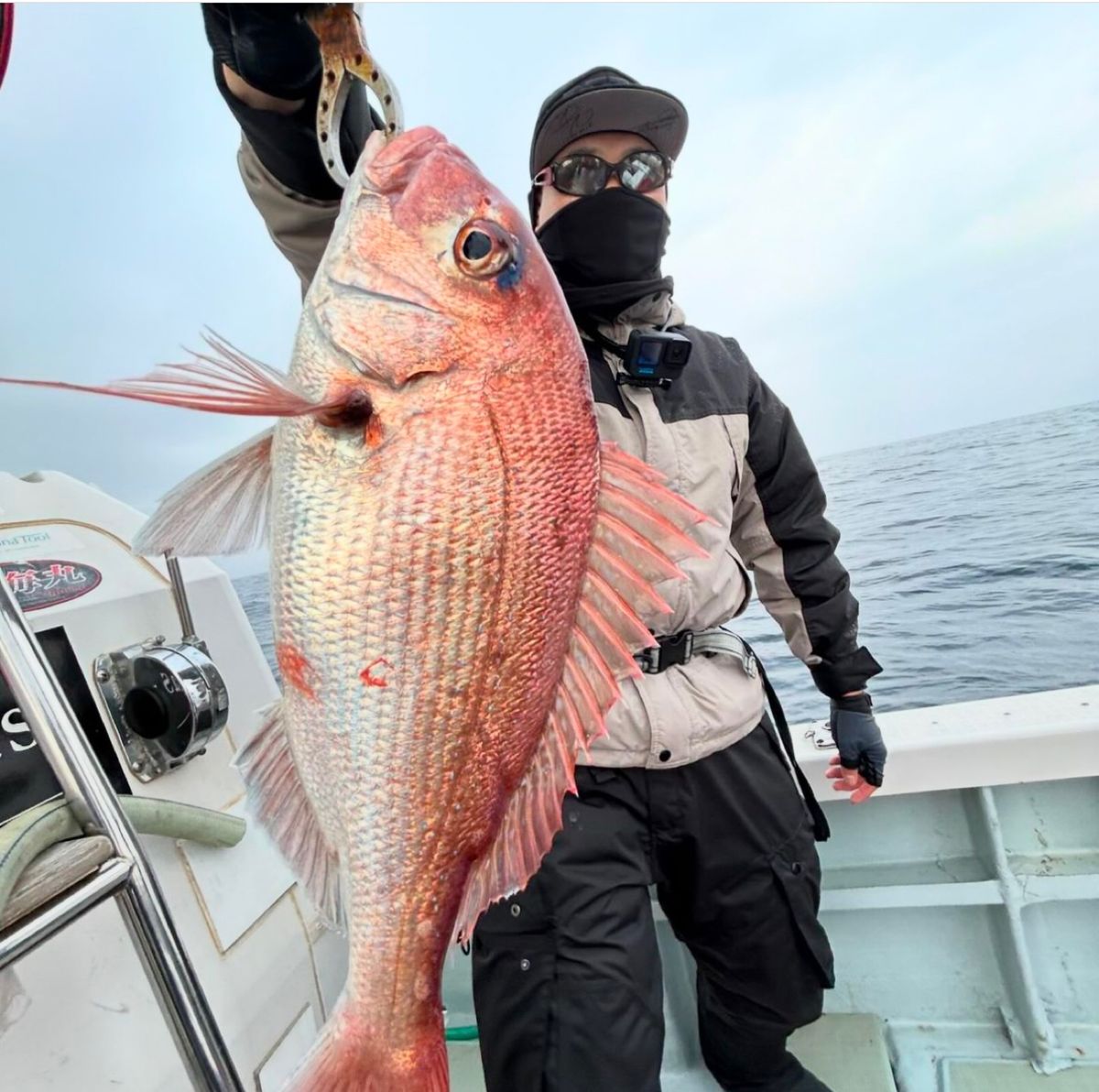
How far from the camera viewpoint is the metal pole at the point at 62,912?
3.42 feet

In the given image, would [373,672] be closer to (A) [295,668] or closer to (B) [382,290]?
(A) [295,668]

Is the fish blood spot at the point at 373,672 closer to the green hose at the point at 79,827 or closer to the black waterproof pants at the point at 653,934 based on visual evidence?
the green hose at the point at 79,827

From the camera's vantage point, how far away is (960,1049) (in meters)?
2.44

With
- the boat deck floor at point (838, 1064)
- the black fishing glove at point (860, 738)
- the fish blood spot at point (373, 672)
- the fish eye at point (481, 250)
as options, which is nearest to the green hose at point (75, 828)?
the fish blood spot at point (373, 672)

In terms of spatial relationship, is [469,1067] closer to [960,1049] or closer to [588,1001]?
[588,1001]

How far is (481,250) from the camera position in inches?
42.6

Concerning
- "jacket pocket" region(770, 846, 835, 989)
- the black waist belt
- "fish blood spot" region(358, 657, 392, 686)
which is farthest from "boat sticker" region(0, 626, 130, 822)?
"jacket pocket" region(770, 846, 835, 989)

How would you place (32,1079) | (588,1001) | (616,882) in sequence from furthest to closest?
1. (616,882)
2. (588,1001)
3. (32,1079)

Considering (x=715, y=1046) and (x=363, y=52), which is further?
(x=715, y=1046)

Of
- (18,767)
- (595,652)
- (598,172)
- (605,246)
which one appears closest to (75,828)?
(18,767)

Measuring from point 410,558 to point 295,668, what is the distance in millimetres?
225

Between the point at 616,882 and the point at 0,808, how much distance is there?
1.22m

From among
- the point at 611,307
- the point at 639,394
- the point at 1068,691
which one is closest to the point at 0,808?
the point at 639,394

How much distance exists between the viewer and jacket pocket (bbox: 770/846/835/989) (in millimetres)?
1910
